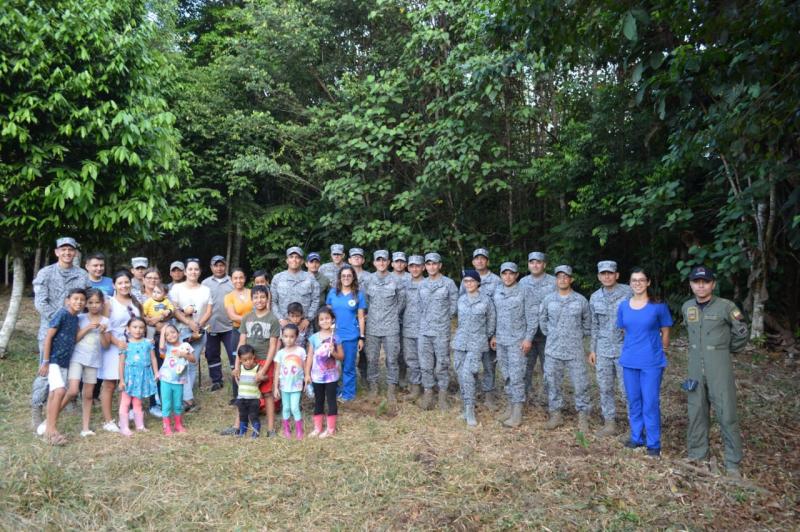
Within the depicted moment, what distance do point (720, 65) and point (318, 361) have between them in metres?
4.05

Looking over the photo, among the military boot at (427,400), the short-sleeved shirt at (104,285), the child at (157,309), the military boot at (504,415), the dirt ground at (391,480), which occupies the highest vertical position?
the short-sleeved shirt at (104,285)

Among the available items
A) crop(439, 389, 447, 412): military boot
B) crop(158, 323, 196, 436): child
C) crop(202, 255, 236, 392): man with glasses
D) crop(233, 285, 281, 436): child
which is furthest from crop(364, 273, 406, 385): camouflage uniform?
crop(158, 323, 196, 436): child

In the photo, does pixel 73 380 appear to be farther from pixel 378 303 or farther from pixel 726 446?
pixel 726 446

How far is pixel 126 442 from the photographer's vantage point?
486 centimetres

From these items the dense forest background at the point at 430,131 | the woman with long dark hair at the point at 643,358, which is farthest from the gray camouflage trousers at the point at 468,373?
the dense forest background at the point at 430,131

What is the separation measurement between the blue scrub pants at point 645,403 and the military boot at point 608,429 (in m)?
0.30

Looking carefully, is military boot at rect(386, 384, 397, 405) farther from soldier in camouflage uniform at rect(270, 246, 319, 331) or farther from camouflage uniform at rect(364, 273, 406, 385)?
soldier in camouflage uniform at rect(270, 246, 319, 331)

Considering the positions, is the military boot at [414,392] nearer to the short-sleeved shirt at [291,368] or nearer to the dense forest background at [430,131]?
the short-sleeved shirt at [291,368]

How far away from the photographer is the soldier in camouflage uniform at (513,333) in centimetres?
561

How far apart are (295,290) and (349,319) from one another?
701mm

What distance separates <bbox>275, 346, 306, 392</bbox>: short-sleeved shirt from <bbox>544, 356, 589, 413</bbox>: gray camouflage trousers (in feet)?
7.81

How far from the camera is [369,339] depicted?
6516 mm

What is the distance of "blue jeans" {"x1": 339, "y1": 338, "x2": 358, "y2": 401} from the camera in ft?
20.7

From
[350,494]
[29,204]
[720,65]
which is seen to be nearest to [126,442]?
[350,494]
